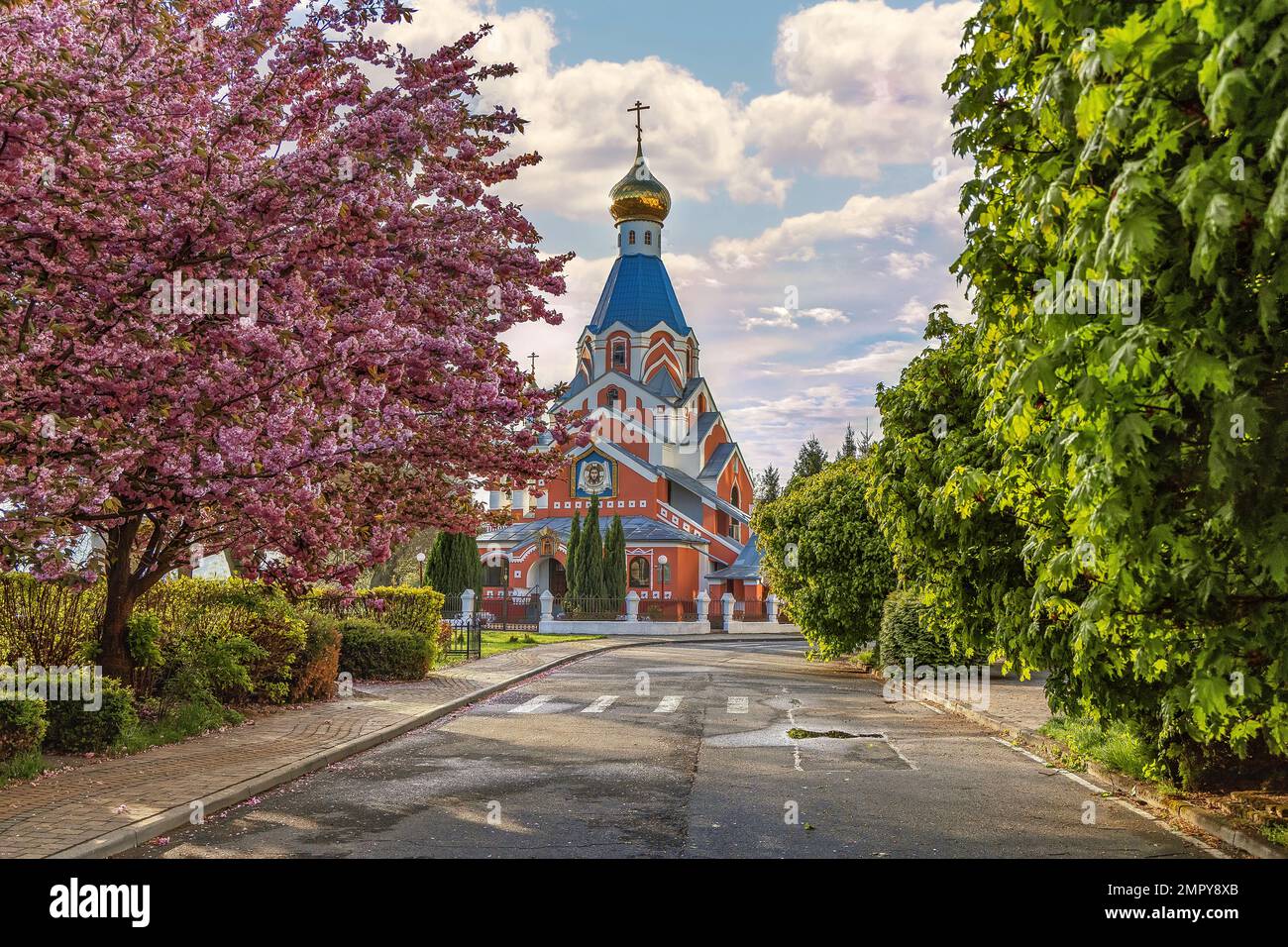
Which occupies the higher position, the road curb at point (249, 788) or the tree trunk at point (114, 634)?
the tree trunk at point (114, 634)

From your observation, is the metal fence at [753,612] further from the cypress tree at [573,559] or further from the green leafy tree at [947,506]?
the green leafy tree at [947,506]

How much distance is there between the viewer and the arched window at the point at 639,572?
168 ft

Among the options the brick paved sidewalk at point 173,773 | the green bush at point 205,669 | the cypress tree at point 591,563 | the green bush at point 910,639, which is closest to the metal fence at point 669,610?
the cypress tree at point 591,563

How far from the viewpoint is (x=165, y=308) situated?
828 cm

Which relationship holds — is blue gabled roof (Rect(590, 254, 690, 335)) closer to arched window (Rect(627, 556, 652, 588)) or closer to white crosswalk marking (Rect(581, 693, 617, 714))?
arched window (Rect(627, 556, 652, 588))

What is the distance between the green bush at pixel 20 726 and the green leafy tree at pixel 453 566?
1333 inches

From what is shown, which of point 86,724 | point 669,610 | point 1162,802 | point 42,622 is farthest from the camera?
point 669,610

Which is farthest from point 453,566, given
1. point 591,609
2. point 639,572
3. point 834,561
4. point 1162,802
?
point 1162,802

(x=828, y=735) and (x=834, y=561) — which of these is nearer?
(x=828, y=735)

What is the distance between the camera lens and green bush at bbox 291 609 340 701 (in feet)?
49.9

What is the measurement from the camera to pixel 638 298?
60906mm

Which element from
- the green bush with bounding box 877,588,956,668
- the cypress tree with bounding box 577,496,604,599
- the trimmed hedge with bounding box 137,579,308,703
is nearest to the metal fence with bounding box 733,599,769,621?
the cypress tree with bounding box 577,496,604,599

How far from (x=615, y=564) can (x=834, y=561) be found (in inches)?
894

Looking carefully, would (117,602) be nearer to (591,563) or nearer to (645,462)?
(591,563)
